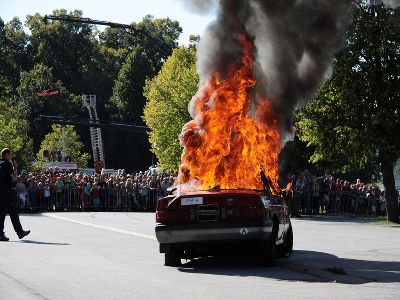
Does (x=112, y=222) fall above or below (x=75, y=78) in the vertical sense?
A: below

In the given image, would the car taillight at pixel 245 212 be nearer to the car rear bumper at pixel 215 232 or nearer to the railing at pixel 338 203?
the car rear bumper at pixel 215 232

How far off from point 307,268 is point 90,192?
2364 centimetres

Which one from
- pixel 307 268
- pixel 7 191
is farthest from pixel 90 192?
pixel 307 268

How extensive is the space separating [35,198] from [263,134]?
66.8 ft

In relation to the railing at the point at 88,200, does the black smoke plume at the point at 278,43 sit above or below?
above

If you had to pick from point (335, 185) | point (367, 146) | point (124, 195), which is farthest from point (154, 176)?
point (367, 146)

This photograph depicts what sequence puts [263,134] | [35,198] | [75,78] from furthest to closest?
[75,78] → [35,198] → [263,134]

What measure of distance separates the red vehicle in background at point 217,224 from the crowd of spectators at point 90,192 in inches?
839

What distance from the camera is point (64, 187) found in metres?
34.3

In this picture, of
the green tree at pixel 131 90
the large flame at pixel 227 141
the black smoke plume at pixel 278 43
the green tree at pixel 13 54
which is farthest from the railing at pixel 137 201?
the green tree at pixel 13 54

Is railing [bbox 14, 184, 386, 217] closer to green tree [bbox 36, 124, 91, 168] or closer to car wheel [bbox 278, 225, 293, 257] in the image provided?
car wheel [bbox 278, 225, 293, 257]

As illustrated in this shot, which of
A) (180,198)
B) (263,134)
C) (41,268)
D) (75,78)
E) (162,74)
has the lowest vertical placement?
(41,268)

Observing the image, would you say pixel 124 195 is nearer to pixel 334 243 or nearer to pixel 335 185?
pixel 335 185

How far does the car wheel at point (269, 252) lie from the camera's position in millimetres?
12316
